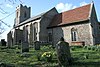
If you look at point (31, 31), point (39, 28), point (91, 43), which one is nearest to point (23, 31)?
point (31, 31)

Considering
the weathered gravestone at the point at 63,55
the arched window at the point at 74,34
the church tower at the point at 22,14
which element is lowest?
the weathered gravestone at the point at 63,55

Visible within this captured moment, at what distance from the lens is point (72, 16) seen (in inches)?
1313

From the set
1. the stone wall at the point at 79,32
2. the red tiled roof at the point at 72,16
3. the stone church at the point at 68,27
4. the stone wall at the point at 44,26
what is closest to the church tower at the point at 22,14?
the stone church at the point at 68,27

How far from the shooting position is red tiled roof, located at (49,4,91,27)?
101ft

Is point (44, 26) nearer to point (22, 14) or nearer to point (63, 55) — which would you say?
point (22, 14)

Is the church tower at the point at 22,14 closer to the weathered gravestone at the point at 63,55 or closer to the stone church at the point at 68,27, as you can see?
the stone church at the point at 68,27

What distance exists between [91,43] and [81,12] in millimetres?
6800

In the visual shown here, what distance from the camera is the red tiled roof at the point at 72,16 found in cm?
3075

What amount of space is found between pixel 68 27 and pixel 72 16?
2557 mm

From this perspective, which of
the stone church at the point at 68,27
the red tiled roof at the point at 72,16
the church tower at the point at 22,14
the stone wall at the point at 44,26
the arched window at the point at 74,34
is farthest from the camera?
the church tower at the point at 22,14

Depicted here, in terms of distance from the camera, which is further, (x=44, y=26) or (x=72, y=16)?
(x=44, y=26)

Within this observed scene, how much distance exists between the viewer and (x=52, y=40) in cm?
3594

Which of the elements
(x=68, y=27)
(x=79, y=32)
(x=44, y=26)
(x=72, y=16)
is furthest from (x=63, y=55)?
(x=44, y=26)

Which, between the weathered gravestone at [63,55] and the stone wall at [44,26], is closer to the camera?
the weathered gravestone at [63,55]
